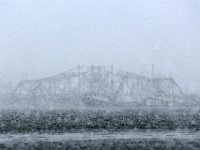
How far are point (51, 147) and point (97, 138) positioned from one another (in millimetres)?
4643

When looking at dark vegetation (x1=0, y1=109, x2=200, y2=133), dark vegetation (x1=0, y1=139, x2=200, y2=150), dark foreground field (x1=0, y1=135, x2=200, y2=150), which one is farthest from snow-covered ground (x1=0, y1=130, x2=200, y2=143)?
dark vegetation (x1=0, y1=109, x2=200, y2=133)

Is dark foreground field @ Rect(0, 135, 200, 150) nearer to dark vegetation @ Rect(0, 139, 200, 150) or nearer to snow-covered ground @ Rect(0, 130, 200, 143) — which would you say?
dark vegetation @ Rect(0, 139, 200, 150)

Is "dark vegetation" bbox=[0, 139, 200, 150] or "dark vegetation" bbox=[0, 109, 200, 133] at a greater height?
"dark vegetation" bbox=[0, 109, 200, 133]

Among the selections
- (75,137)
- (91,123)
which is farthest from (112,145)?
(91,123)

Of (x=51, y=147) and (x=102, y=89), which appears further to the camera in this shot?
(x=102, y=89)

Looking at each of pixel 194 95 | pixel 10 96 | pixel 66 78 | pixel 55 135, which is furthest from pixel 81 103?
pixel 55 135

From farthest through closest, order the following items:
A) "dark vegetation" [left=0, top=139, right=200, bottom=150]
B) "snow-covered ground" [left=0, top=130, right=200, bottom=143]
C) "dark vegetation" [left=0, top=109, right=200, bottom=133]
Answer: "dark vegetation" [left=0, top=109, right=200, bottom=133]
"snow-covered ground" [left=0, top=130, right=200, bottom=143]
"dark vegetation" [left=0, top=139, right=200, bottom=150]

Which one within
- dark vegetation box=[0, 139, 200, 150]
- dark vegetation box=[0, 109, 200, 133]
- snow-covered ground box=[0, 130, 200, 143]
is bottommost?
dark vegetation box=[0, 139, 200, 150]

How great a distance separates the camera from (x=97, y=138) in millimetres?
26547

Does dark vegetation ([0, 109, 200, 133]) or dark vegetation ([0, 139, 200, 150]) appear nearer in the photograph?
dark vegetation ([0, 139, 200, 150])

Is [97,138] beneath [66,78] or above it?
beneath

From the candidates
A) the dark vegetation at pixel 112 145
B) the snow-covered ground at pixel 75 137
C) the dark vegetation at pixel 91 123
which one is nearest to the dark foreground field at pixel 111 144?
the dark vegetation at pixel 112 145

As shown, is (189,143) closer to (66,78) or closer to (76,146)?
(76,146)

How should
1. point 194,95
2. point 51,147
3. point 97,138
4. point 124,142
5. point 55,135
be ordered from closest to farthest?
1. point 51,147
2. point 124,142
3. point 97,138
4. point 55,135
5. point 194,95
